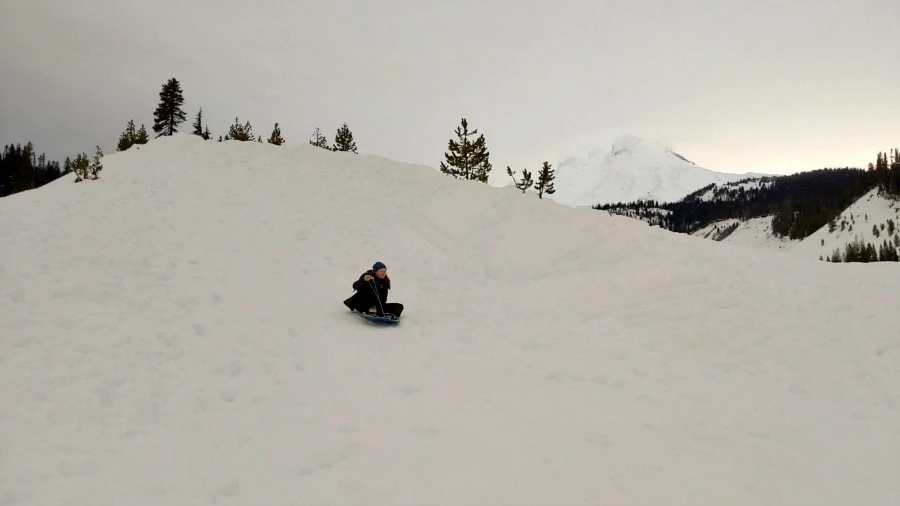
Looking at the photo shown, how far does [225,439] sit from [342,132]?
41187 mm

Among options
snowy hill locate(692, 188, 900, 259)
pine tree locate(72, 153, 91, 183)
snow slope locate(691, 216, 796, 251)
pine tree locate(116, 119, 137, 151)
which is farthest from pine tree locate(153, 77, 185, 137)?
snow slope locate(691, 216, 796, 251)

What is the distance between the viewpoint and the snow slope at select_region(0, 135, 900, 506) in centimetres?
488

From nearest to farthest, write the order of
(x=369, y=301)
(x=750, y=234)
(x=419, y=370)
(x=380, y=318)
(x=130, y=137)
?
(x=419, y=370) → (x=380, y=318) → (x=369, y=301) → (x=130, y=137) → (x=750, y=234)

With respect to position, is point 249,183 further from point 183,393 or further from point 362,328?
point 183,393

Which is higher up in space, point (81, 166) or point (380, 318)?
point (81, 166)

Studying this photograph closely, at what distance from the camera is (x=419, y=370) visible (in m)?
8.16

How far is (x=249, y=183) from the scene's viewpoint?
65.0ft

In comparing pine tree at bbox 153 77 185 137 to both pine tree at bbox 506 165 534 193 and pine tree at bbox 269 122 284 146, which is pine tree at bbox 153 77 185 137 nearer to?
pine tree at bbox 269 122 284 146

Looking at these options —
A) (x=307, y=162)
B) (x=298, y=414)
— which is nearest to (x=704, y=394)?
(x=298, y=414)

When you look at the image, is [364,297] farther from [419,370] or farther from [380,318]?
[419,370]

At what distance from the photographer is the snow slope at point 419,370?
16.0 feet

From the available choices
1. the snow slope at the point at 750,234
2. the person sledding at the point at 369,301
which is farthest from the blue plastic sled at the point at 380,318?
the snow slope at the point at 750,234

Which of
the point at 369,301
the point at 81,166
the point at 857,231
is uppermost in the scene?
the point at 857,231

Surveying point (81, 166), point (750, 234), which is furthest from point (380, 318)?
point (750, 234)
